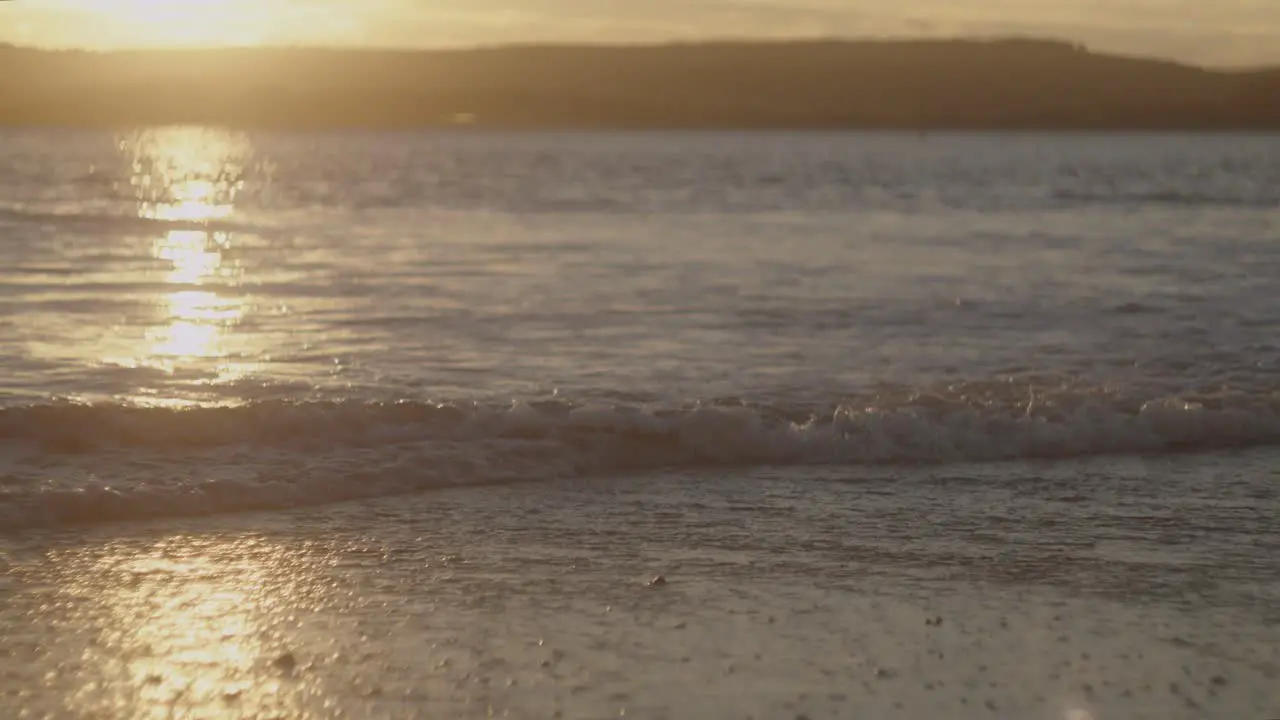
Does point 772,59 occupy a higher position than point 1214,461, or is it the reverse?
point 772,59

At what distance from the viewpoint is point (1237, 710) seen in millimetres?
4559

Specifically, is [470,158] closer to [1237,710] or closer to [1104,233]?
[1104,233]

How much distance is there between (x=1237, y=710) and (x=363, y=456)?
508 cm

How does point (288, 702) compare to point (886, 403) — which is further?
point (886, 403)

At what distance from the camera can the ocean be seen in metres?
4.88

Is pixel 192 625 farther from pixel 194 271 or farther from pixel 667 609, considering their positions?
pixel 194 271

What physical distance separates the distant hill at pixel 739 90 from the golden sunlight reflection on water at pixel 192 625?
4008 inches

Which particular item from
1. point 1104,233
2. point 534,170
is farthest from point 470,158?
point 1104,233

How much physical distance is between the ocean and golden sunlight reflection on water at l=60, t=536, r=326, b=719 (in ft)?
0.07

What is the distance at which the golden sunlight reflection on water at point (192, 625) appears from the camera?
4.63 m

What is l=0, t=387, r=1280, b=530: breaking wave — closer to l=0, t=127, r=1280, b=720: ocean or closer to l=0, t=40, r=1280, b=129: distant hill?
l=0, t=127, r=1280, b=720: ocean

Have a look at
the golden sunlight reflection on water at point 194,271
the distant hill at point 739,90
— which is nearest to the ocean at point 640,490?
the golden sunlight reflection on water at point 194,271

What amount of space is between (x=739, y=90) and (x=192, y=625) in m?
111

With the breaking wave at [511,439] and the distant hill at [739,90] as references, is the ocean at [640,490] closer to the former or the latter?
the breaking wave at [511,439]
